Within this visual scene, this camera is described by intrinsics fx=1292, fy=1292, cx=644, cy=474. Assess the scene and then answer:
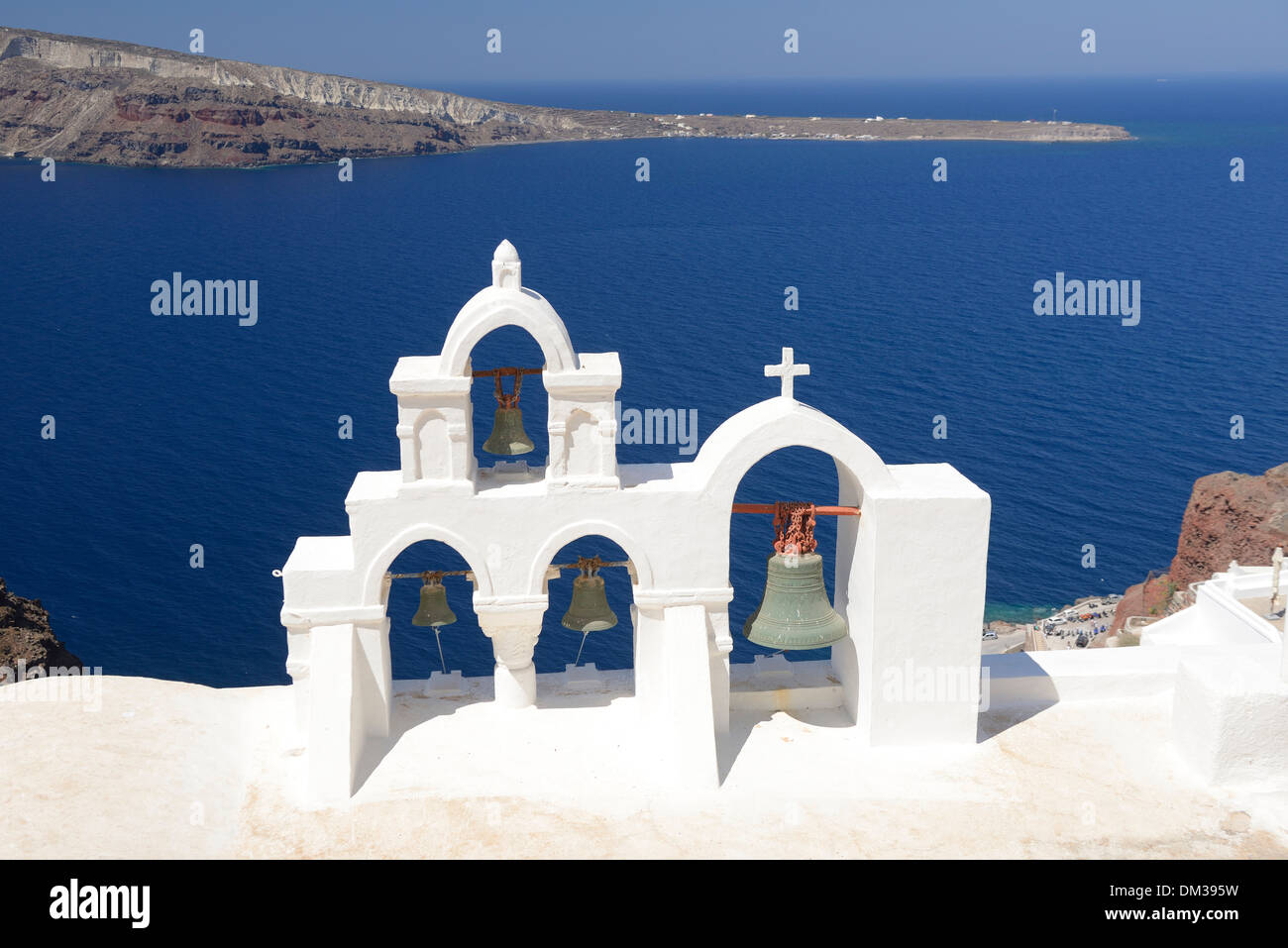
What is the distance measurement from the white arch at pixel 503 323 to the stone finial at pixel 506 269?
0.11 m

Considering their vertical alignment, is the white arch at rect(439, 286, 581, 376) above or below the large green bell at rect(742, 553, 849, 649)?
above

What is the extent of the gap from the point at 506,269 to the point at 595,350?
55.5 meters

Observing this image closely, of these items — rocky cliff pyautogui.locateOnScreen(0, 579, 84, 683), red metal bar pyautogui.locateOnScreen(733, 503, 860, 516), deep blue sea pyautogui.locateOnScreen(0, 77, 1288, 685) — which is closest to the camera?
red metal bar pyautogui.locateOnScreen(733, 503, 860, 516)

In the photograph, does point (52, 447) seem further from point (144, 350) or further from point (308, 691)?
point (308, 691)

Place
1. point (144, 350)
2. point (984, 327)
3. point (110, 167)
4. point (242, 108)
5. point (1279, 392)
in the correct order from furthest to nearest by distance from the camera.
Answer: point (242, 108)
point (110, 167)
point (984, 327)
point (144, 350)
point (1279, 392)

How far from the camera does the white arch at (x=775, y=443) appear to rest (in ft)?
55.0

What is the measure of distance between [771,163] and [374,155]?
53329 mm

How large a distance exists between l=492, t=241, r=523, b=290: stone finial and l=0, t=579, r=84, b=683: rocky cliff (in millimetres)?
13461

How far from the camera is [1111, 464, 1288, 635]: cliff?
36.4 m

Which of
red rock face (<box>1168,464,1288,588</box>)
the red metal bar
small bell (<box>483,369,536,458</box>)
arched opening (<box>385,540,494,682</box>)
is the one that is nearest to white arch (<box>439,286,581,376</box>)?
small bell (<box>483,369,536,458</box>)

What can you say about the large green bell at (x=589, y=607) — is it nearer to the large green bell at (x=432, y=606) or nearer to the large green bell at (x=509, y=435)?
the large green bell at (x=432, y=606)

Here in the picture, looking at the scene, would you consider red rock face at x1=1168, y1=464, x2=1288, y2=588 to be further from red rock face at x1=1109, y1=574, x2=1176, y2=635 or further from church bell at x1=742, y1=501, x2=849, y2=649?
church bell at x1=742, y1=501, x2=849, y2=649

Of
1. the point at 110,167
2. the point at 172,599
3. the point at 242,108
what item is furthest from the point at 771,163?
the point at 172,599

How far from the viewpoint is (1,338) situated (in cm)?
8000
